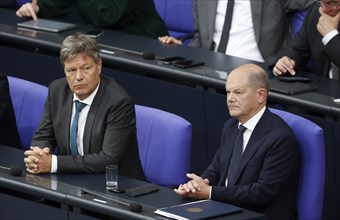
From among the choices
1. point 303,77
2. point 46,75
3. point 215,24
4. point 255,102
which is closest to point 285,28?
point 215,24

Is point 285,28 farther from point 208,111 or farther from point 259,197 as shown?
point 259,197

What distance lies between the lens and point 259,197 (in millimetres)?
4602

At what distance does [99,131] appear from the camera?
16.4 ft

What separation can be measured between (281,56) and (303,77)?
0.27 meters

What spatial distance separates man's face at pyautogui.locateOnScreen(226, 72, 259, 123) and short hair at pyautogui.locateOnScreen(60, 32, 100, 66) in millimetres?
677

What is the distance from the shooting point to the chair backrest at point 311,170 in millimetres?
4707

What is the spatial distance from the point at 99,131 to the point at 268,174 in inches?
34.0

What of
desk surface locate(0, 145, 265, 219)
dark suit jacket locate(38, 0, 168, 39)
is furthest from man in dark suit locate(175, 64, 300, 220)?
dark suit jacket locate(38, 0, 168, 39)

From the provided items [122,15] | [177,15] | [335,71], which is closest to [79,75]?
[335,71]

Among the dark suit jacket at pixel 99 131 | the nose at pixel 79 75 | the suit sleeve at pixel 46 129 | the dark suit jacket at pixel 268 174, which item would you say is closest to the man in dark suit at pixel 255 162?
the dark suit jacket at pixel 268 174

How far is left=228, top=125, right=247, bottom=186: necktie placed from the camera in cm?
478

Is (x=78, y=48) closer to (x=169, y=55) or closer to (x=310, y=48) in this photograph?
(x=169, y=55)

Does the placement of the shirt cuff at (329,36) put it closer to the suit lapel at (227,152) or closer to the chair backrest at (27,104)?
the suit lapel at (227,152)

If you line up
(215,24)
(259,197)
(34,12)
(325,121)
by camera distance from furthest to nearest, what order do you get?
(34,12)
(215,24)
(325,121)
(259,197)
